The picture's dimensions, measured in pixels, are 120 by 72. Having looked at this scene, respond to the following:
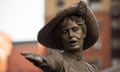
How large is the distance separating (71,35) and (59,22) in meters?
0.08

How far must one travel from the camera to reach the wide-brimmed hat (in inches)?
101

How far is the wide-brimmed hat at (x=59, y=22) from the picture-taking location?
2553mm

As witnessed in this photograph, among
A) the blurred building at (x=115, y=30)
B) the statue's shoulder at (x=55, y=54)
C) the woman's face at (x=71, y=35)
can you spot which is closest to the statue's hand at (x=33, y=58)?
the statue's shoulder at (x=55, y=54)

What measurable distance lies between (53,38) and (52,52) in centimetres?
19

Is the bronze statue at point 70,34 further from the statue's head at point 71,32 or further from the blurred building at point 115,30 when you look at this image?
the blurred building at point 115,30

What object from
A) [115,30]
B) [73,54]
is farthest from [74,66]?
[115,30]

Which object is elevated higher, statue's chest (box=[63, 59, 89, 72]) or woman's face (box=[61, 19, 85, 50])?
woman's face (box=[61, 19, 85, 50])

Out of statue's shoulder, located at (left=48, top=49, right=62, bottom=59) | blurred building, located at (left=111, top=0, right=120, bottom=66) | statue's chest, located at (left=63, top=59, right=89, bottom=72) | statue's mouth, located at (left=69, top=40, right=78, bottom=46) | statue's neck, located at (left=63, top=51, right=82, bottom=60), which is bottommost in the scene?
blurred building, located at (left=111, top=0, right=120, bottom=66)

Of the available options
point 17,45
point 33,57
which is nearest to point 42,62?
point 33,57

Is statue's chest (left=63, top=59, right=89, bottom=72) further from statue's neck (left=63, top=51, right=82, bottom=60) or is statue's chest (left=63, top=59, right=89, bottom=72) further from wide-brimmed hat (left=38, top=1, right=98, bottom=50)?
wide-brimmed hat (left=38, top=1, right=98, bottom=50)

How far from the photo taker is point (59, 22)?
2.57 m

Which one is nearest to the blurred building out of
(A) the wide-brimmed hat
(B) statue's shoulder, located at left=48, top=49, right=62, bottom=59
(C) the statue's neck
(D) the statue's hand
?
(A) the wide-brimmed hat

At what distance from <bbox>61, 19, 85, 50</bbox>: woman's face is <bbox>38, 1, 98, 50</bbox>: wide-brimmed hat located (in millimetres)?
38

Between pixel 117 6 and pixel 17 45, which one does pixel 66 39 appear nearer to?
Result: pixel 17 45
